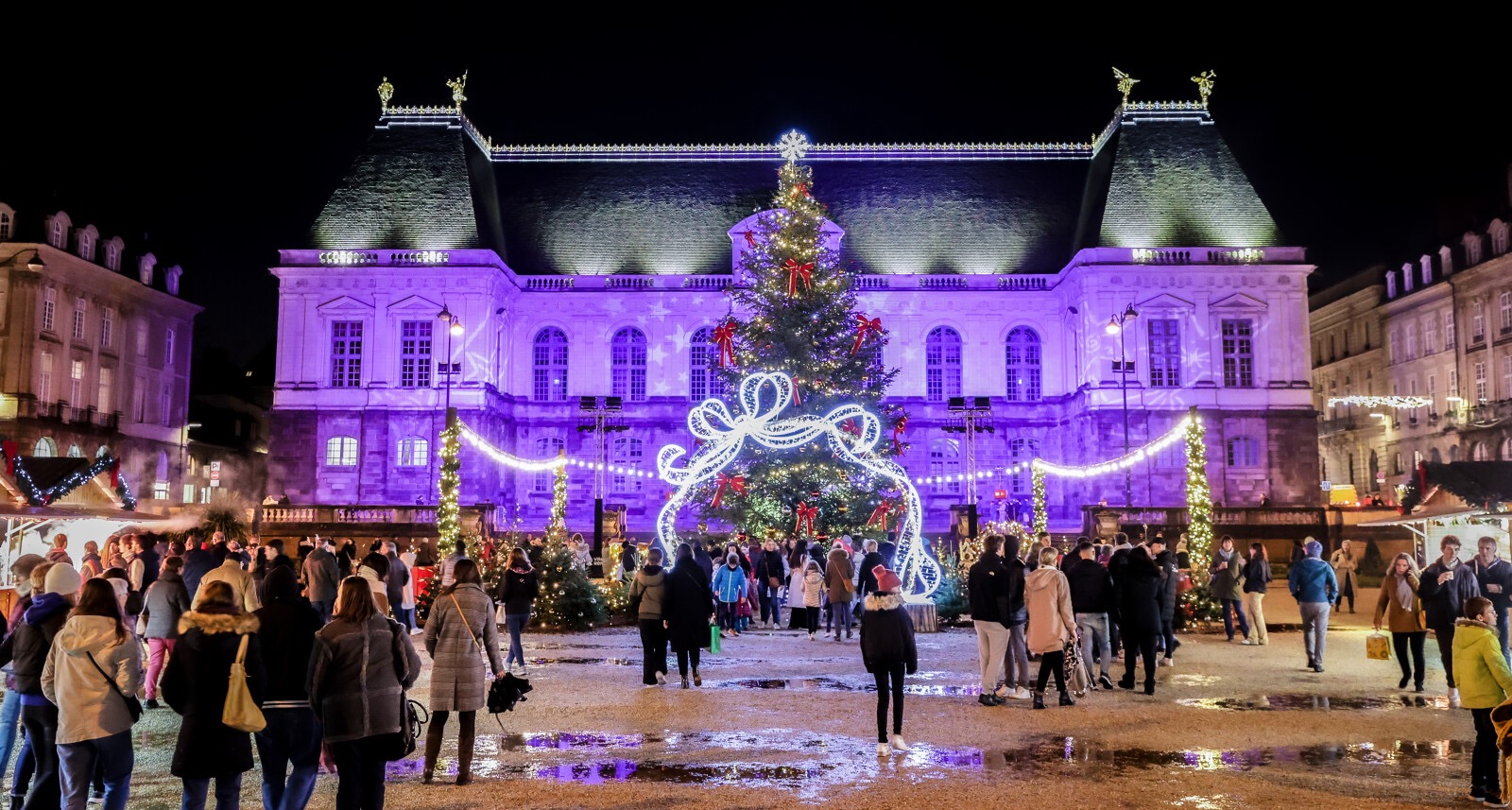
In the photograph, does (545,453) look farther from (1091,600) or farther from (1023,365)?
(1091,600)

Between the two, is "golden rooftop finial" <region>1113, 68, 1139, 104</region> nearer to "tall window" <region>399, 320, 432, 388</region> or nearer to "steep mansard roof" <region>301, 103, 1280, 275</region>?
"steep mansard roof" <region>301, 103, 1280, 275</region>

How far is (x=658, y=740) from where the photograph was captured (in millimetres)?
10180

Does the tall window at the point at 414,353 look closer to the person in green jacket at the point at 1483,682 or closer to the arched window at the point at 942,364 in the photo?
the arched window at the point at 942,364

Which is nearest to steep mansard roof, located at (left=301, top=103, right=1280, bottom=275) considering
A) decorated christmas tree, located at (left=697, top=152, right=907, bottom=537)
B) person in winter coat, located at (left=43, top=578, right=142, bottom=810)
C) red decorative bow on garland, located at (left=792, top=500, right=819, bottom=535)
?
decorated christmas tree, located at (left=697, top=152, right=907, bottom=537)

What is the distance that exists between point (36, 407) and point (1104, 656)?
4498 cm

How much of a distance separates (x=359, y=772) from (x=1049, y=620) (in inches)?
295

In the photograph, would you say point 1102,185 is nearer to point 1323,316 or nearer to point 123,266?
point 1323,316

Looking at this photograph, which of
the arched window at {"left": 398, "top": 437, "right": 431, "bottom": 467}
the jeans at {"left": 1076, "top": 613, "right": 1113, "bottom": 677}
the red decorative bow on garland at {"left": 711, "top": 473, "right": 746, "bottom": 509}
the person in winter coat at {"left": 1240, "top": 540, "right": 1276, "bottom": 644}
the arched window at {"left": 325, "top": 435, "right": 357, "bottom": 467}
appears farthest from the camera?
the arched window at {"left": 325, "top": 435, "right": 357, "bottom": 467}

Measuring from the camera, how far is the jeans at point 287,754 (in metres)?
6.72

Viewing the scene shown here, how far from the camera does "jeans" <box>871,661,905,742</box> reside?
9648 mm

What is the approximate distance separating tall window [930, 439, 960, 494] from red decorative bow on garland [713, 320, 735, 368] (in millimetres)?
17597

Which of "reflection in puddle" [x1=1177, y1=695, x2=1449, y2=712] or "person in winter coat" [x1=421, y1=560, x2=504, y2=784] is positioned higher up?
"person in winter coat" [x1=421, y1=560, x2=504, y2=784]

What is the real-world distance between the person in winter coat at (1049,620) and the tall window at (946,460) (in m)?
34.4

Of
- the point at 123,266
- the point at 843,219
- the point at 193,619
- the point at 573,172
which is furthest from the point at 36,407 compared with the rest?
the point at 193,619
